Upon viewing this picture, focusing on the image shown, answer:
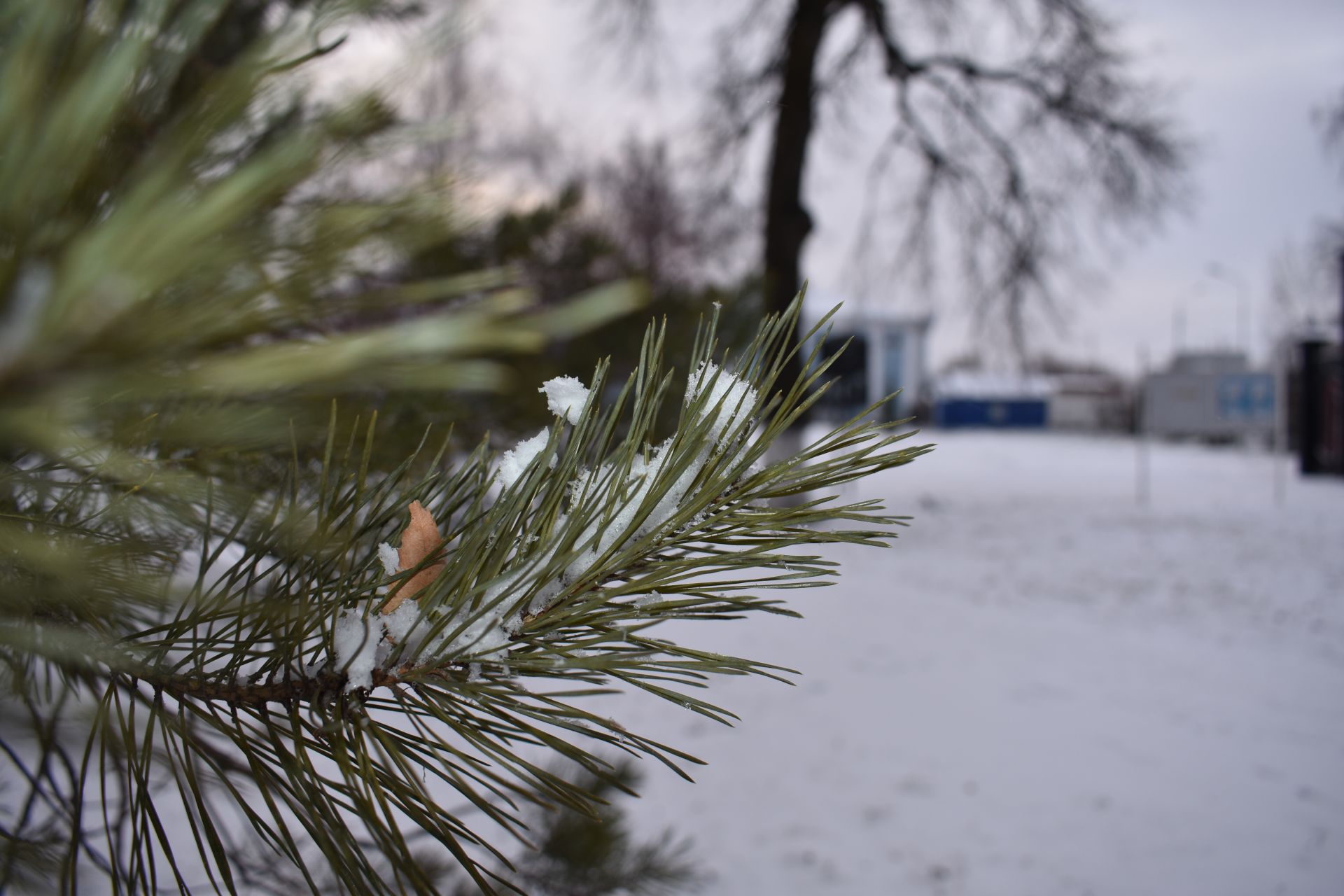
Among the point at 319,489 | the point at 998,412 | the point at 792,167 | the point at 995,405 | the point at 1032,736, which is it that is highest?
the point at 792,167

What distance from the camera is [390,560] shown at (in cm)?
49

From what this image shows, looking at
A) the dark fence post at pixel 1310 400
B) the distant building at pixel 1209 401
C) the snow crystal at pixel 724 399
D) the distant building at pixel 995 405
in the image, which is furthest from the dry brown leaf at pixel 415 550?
the distant building at pixel 995 405

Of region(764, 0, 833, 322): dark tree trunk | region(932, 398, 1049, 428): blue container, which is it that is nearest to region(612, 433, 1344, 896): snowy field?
region(764, 0, 833, 322): dark tree trunk

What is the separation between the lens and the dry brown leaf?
0.48 m

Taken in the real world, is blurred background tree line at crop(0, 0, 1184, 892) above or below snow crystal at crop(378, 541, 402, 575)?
above

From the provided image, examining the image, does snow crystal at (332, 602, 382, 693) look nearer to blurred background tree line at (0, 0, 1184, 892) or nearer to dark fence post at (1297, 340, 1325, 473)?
blurred background tree line at (0, 0, 1184, 892)

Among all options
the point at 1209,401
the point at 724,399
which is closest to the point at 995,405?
the point at 1209,401

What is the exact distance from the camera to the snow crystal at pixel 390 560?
0.49 m

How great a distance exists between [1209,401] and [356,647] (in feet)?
50.3

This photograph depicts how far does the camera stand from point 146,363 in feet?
1.06

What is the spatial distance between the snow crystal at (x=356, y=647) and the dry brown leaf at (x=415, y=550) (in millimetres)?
17

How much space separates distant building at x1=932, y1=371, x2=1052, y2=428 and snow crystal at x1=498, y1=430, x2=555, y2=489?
36267 millimetres

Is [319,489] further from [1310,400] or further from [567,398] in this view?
[1310,400]

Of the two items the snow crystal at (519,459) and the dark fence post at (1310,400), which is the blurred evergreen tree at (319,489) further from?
the dark fence post at (1310,400)
